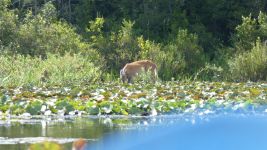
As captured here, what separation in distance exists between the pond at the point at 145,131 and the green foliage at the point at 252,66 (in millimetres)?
8484

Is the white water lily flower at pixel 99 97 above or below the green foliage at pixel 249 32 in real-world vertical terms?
below

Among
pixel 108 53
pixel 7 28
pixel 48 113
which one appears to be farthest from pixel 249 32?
pixel 48 113

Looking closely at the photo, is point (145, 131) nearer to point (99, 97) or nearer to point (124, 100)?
point (124, 100)

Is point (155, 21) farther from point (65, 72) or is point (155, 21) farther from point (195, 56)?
point (65, 72)

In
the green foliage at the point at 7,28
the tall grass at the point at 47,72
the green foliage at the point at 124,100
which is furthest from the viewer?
the green foliage at the point at 7,28

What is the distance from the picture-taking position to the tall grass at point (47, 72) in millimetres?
14617

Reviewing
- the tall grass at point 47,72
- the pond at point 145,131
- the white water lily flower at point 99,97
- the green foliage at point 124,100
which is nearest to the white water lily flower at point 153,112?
the green foliage at point 124,100

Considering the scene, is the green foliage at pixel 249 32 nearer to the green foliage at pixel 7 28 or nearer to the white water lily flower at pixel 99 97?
the green foliage at pixel 7 28

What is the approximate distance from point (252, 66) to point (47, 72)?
16.4ft

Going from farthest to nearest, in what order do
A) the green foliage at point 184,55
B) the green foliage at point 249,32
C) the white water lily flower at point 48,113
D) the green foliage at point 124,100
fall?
the green foliage at point 249,32, the green foliage at point 184,55, the green foliage at point 124,100, the white water lily flower at point 48,113

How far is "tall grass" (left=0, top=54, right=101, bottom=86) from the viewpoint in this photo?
1462cm

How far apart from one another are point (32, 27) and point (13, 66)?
5973mm

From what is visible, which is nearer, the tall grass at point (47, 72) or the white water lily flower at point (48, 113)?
the white water lily flower at point (48, 113)

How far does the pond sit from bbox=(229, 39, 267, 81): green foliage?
8.48 metres
